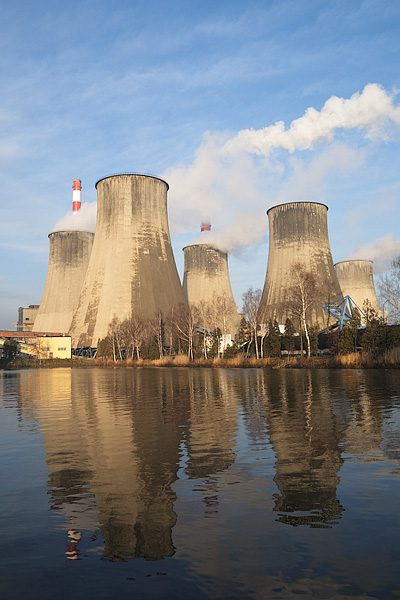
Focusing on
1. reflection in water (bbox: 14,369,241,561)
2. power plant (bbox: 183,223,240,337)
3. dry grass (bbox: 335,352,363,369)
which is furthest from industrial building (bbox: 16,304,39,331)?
reflection in water (bbox: 14,369,241,561)

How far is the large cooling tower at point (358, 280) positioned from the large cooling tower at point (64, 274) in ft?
131

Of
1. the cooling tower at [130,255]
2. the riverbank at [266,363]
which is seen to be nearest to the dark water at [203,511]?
the riverbank at [266,363]

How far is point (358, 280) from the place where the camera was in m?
76.4

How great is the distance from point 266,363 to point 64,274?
143 ft

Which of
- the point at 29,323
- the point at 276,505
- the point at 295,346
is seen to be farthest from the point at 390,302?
the point at 29,323

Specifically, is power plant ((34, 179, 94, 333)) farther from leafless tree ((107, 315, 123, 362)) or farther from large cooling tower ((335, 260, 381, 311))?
large cooling tower ((335, 260, 381, 311))

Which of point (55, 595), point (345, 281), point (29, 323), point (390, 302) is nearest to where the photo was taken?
point (55, 595)

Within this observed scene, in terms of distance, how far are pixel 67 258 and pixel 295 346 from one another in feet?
119

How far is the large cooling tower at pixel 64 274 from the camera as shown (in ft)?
220

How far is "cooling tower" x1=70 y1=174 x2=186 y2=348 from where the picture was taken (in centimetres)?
5078

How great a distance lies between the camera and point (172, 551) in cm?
274

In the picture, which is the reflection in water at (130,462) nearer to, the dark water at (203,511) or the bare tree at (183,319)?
the dark water at (203,511)

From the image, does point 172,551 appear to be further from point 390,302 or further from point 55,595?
point 390,302

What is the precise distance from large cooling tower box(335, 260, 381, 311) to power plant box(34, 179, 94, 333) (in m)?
39.7
